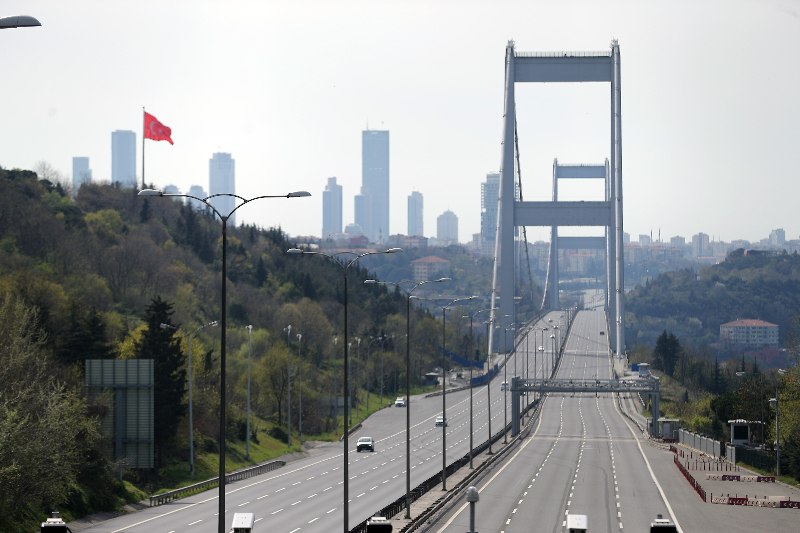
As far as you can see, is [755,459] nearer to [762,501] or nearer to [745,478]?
[745,478]

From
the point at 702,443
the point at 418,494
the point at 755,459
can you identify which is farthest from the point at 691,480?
the point at 702,443

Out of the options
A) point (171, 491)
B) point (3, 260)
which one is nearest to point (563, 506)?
point (171, 491)

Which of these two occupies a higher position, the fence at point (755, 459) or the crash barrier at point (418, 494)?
the crash barrier at point (418, 494)

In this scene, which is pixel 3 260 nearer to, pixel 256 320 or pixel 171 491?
pixel 171 491

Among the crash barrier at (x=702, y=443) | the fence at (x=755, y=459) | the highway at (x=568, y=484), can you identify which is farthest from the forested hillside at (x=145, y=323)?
the fence at (x=755, y=459)

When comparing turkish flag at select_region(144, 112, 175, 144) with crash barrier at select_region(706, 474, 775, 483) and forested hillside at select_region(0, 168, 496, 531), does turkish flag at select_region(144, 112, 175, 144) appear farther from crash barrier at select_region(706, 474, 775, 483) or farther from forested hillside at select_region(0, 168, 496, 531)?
crash barrier at select_region(706, 474, 775, 483)

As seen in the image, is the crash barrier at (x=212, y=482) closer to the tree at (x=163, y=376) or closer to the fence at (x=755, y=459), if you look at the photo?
the tree at (x=163, y=376)
